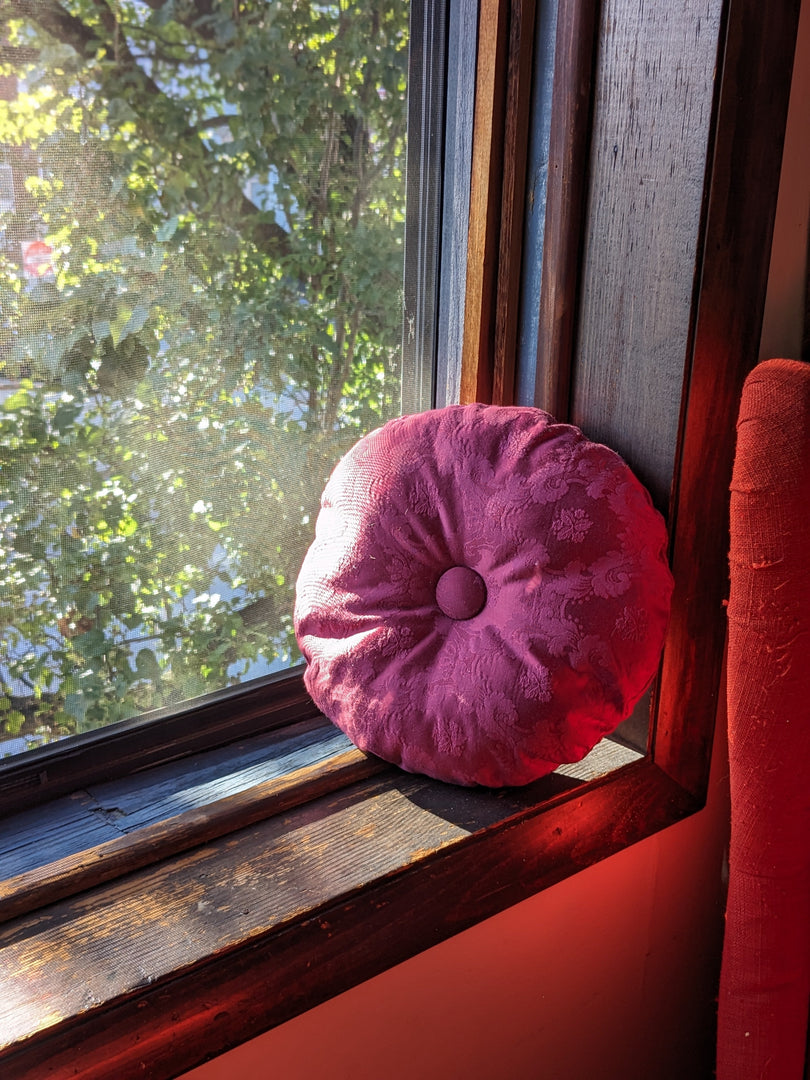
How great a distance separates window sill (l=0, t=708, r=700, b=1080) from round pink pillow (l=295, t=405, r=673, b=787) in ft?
0.24

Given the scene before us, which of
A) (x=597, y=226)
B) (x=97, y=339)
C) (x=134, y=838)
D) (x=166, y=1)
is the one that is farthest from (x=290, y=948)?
(x=166, y=1)

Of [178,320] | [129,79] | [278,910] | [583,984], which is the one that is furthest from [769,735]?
[129,79]

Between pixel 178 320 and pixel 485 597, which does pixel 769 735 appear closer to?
pixel 485 597

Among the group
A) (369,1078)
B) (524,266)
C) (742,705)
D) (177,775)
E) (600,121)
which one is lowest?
(369,1078)

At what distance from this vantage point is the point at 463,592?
41.7 inches

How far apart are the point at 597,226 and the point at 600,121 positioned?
119 mm

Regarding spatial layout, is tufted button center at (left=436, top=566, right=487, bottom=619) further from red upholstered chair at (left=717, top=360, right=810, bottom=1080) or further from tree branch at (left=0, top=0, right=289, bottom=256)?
tree branch at (left=0, top=0, right=289, bottom=256)

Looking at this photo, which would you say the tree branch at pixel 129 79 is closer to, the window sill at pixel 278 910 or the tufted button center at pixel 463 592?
the tufted button center at pixel 463 592

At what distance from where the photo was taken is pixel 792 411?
3.20ft

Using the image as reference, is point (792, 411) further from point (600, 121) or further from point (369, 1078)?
point (369, 1078)

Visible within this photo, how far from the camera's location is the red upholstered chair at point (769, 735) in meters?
0.99

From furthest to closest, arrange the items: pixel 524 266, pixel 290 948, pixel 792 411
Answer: pixel 524 266
pixel 792 411
pixel 290 948

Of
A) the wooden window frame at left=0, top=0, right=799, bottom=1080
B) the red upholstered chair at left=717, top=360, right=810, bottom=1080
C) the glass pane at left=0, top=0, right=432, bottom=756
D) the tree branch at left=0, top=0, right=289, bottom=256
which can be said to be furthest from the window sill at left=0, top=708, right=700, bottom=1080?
the tree branch at left=0, top=0, right=289, bottom=256

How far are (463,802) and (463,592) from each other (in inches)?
9.5
